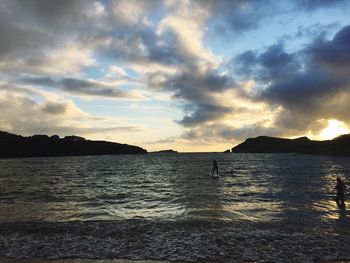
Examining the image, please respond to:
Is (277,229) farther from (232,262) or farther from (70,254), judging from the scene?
(70,254)

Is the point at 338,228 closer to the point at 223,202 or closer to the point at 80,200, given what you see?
the point at 223,202

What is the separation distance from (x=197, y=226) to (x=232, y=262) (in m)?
7.06

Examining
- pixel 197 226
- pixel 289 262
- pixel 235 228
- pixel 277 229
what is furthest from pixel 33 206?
pixel 289 262

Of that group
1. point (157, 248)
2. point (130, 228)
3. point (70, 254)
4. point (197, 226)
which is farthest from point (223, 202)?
point (70, 254)

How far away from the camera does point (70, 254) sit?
50.7 ft

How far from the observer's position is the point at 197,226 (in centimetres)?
2119

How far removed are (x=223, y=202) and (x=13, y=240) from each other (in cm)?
1813

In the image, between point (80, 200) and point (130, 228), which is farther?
point (80, 200)

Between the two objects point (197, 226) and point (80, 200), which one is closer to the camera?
point (197, 226)

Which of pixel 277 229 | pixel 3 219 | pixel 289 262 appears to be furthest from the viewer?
pixel 3 219

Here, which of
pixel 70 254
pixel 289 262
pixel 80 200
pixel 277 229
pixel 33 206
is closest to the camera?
pixel 289 262

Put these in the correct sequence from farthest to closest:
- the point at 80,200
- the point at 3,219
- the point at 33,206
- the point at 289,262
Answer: the point at 80,200
the point at 33,206
the point at 3,219
the point at 289,262

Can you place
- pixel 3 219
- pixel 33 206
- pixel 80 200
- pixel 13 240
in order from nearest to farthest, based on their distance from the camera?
pixel 13 240, pixel 3 219, pixel 33 206, pixel 80 200

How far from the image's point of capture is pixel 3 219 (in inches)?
945
